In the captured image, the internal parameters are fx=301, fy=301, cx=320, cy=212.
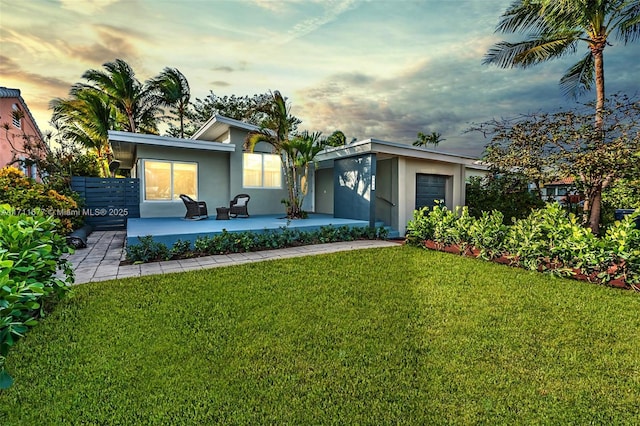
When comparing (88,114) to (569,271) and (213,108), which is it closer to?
(213,108)

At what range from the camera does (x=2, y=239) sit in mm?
2770

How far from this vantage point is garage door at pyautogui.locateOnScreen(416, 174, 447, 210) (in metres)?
11.4

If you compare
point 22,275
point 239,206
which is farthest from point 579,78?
point 22,275

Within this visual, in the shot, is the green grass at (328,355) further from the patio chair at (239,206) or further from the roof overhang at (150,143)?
the roof overhang at (150,143)

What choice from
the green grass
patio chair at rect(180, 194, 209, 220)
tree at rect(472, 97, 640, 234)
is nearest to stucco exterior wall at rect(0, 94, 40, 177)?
patio chair at rect(180, 194, 209, 220)

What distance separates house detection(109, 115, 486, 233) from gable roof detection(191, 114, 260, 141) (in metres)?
0.03

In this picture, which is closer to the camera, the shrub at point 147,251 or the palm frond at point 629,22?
the shrub at point 147,251

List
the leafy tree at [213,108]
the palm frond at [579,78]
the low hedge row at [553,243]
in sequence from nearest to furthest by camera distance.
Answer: the low hedge row at [553,243] < the palm frond at [579,78] < the leafy tree at [213,108]

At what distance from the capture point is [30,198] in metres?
7.80

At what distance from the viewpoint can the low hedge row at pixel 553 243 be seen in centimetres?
479

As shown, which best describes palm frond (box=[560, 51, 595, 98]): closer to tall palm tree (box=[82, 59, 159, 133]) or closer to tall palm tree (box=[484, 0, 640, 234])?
tall palm tree (box=[484, 0, 640, 234])

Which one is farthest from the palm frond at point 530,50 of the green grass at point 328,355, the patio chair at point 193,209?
the patio chair at point 193,209

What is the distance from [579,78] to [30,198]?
17976mm

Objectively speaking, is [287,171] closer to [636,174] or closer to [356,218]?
[356,218]
